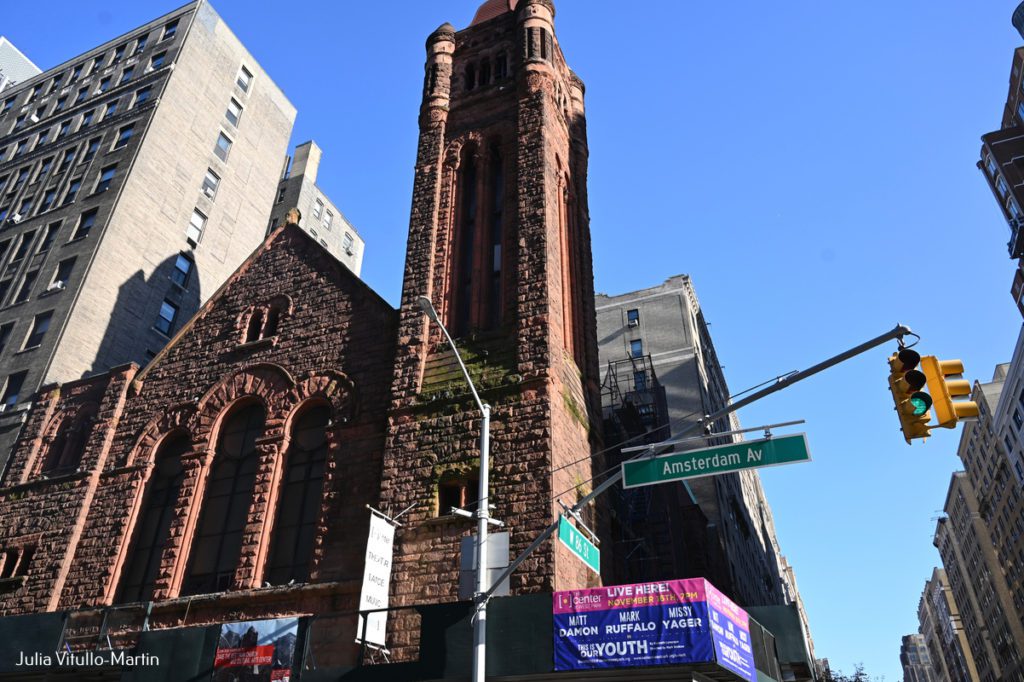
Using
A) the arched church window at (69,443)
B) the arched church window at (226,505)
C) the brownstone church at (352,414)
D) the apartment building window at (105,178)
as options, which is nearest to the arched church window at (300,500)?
the brownstone church at (352,414)

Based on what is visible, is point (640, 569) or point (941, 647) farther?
point (941, 647)

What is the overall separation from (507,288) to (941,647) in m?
164

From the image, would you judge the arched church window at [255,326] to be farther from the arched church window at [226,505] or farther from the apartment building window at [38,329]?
the apartment building window at [38,329]

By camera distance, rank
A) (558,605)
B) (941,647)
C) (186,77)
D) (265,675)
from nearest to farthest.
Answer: (558,605) → (265,675) → (186,77) → (941,647)

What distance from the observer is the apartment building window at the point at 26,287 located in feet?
113

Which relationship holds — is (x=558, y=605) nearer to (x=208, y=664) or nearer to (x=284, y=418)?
(x=208, y=664)

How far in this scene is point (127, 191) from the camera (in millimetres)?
36875

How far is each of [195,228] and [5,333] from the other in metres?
10.3

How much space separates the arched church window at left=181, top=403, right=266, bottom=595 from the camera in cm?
2048

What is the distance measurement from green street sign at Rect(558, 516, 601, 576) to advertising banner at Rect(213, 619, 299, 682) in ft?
22.5

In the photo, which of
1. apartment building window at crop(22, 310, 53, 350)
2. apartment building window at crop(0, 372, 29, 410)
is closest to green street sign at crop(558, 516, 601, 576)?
apartment building window at crop(0, 372, 29, 410)

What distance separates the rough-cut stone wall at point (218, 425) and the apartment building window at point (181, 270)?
37.8 ft

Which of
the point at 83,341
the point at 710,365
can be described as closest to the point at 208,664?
the point at 83,341

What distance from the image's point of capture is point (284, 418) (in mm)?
22109
